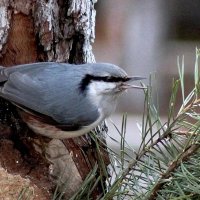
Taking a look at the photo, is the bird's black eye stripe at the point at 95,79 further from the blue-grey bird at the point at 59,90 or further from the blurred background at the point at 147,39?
the blurred background at the point at 147,39

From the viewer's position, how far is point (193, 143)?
125 cm

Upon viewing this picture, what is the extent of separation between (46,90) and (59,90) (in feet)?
0.09

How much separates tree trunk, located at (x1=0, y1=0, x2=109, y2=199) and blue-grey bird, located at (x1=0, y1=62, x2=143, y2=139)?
2.1 inches

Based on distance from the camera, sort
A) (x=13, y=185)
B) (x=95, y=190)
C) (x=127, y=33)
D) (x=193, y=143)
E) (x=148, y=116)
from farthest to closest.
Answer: (x=127, y=33) < (x=95, y=190) < (x=13, y=185) < (x=148, y=116) < (x=193, y=143)

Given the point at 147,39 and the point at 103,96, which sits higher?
the point at 103,96

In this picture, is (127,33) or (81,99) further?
(127,33)

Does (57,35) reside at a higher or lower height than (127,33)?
higher

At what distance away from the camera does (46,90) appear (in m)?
1.54

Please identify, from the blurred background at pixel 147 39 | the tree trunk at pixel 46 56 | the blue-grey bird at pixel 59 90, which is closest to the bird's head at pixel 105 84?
the blue-grey bird at pixel 59 90

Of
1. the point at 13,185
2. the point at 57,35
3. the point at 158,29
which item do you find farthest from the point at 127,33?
the point at 13,185

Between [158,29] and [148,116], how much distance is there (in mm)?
2408

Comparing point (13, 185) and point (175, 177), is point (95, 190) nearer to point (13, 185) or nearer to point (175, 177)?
point (13, 185)

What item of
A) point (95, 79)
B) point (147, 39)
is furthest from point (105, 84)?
point (147, 39)

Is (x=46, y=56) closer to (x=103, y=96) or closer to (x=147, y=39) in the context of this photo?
(x=103, y=96)
